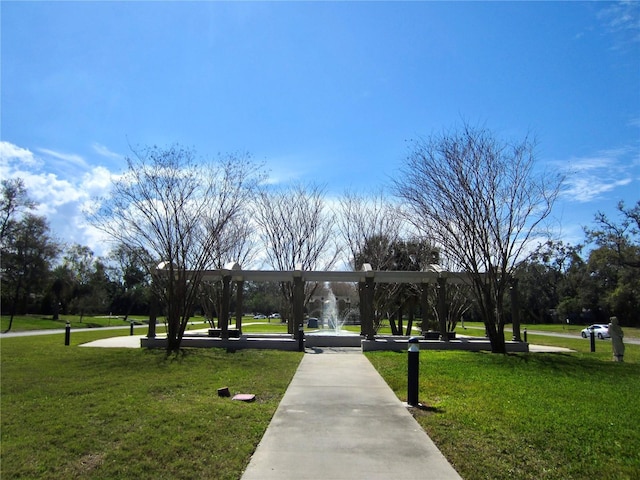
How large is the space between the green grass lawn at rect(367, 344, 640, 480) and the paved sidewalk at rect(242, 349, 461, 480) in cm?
33

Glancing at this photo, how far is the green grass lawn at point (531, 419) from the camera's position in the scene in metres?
5.09

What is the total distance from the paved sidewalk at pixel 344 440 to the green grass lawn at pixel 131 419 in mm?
318

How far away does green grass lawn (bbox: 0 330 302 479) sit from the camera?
486 cm

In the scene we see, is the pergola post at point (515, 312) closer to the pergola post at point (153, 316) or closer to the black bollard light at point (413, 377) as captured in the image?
the black bollard light at point (413, 377)

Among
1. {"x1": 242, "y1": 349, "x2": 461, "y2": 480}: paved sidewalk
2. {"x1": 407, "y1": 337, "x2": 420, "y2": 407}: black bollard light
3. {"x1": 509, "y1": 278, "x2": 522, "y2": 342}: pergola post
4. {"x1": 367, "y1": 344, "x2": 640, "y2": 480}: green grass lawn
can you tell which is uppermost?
{"x1": 509, "y1": 278, "x2": 522, "y2": 342}: pergola post

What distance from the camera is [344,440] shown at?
19.3ft

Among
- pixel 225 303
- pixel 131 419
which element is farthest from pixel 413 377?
pixel 225 303

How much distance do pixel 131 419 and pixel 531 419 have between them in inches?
227

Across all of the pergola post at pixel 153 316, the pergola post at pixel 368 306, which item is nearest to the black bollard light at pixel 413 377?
the pergola post at pixel 368 306

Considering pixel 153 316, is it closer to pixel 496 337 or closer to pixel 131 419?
pixel 131 419

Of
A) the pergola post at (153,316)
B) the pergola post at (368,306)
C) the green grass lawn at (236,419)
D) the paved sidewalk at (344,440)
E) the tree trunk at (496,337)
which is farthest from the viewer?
the pergola post at (153,316)

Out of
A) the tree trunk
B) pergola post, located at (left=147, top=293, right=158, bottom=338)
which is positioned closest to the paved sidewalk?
the tree trunk

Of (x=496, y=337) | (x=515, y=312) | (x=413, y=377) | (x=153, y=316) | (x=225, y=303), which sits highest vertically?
(x=225, y=303)

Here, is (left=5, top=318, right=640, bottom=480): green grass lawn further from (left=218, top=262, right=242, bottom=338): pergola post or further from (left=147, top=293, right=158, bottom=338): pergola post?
(left=147, top=293, right=158, bottom=338): pergola post
